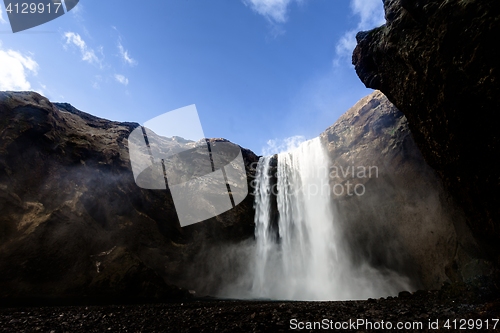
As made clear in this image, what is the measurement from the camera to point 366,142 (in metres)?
23.5

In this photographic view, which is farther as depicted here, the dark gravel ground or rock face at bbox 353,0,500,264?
rock face at bbox 353,0,500,264

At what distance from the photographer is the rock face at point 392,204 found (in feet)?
53.6

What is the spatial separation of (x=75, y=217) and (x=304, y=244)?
62.3ft

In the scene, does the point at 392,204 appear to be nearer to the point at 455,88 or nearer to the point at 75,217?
the point at 455,88

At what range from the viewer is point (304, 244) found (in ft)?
77.4

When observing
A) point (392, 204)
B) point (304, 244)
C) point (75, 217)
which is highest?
point (75, 217)

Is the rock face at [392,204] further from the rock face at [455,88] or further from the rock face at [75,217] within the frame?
the rock face at [75,217]

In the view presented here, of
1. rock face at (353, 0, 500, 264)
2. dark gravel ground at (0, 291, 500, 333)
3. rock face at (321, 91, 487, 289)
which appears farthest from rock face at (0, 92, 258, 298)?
rock face at (353, 0, 500, 264)

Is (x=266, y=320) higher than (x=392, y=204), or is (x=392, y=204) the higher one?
(x=392, y=204)

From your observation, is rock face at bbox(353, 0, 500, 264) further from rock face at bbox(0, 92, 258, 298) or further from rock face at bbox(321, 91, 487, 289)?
rock face at bbox(0, 92, 258, 298)

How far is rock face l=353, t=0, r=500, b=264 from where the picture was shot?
6941 millimetres

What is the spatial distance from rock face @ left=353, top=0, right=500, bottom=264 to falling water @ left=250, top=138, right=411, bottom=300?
1152cm

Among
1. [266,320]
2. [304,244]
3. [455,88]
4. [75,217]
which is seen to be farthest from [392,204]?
[75,217]

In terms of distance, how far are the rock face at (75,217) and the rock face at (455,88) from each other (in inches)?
673
